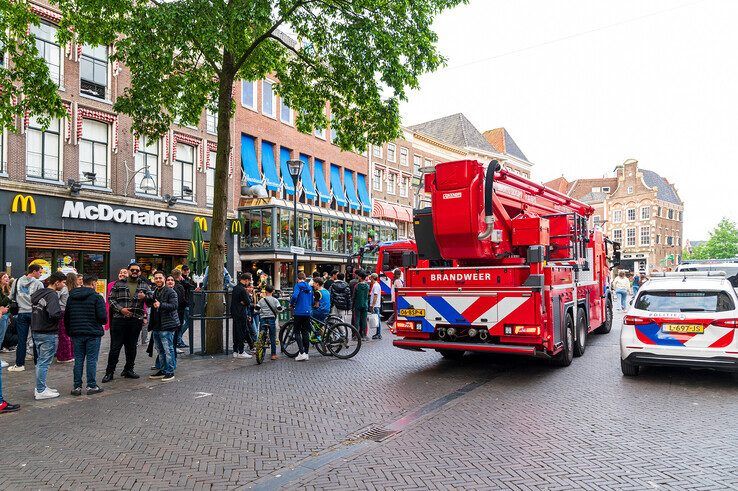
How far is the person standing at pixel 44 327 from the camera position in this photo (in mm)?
7293

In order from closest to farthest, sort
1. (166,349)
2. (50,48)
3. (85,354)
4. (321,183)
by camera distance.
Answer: (85,354), (166,349), (50,48), (321,183)

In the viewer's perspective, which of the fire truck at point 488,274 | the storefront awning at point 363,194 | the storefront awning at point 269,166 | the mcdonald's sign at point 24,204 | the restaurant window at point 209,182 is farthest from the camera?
the storefront awning at point 363,194

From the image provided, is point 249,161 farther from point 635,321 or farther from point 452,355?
point 635,321

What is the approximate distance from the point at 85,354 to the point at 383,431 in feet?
14.9

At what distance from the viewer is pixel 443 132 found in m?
52.9

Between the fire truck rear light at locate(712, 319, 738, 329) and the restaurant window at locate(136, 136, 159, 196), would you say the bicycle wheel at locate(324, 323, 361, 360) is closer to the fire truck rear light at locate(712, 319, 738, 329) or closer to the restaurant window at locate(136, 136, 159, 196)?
the fire truck rear light at locate(712, 319, 738, 329)

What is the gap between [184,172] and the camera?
23109mm

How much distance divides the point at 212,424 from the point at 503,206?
5792 mm

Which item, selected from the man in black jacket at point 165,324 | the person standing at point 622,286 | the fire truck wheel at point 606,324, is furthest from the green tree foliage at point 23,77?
the person standing at point 622,286

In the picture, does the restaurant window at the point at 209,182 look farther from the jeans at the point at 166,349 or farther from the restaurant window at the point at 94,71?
the jeans at the point at 166,349

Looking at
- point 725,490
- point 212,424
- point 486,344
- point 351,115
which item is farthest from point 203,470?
point 351,115

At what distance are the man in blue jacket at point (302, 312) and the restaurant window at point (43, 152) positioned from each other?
39.1ft

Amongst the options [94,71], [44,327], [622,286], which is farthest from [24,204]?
[622,286]

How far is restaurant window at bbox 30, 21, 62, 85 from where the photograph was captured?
693 inches
